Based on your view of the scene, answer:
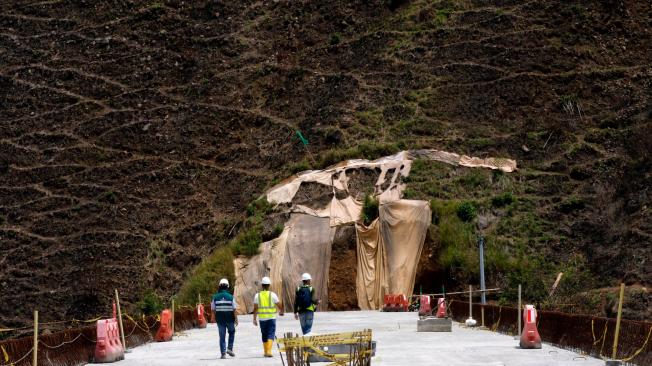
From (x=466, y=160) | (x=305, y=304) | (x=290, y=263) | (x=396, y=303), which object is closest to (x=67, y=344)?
(x=305, y=304)

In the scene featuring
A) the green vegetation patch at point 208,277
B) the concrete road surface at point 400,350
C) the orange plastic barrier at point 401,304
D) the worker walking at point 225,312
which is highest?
the green vegetation patch at point 208,277

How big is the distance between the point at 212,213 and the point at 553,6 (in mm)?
18409

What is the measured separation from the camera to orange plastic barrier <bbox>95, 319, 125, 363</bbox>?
1703 cm

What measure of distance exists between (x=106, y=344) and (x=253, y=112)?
1227 inches

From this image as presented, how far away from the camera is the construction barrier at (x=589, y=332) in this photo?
47.0 ft

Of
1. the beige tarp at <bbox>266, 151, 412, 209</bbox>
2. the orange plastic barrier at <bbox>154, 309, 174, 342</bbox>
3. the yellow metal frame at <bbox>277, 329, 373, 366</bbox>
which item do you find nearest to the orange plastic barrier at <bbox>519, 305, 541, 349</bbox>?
the yellow metal frame at <bbox>277, 329, 373, 366</bbox>

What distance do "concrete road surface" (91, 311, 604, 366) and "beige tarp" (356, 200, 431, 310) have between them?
7.47 meters

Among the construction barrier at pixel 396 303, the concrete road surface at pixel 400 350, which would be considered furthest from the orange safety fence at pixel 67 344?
the construction barrier at pixel 396 303

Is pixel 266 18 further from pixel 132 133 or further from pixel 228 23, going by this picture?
pixel 132 133

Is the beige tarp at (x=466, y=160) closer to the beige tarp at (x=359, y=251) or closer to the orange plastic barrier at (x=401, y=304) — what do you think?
the beige tarp at (x=359, y=251)

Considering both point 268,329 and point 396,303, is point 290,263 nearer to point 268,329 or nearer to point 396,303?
point 396,303

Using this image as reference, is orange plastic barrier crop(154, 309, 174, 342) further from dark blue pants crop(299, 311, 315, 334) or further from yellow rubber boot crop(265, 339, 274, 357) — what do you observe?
yellow rubber boot crop(265, 339, 274, 357)

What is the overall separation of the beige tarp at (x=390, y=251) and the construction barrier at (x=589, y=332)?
35.4 feet

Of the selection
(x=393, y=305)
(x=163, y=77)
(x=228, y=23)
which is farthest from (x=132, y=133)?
(x=393, y=305)
